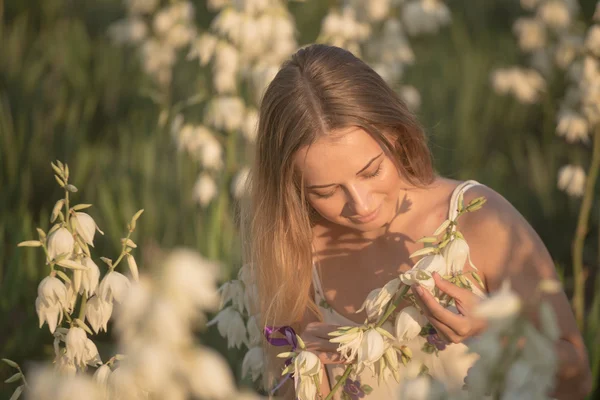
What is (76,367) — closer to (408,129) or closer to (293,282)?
(293,282)

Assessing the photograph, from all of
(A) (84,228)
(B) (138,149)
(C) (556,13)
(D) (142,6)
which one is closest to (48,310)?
(A) (84,228)

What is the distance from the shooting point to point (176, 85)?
4.66m

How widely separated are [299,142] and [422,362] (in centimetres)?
52

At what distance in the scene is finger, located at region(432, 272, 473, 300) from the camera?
1263 mm

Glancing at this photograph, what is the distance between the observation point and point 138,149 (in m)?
3.67

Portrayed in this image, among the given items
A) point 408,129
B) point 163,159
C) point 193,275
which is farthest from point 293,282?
point 163,159

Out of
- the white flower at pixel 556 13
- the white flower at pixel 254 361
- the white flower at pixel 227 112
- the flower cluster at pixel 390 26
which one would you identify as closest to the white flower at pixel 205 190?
the white flower at pixel 227 112

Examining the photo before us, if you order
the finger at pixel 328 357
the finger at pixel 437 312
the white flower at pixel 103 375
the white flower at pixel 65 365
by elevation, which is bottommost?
the finger at pixel 328 357

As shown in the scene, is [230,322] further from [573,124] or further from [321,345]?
[573,124]

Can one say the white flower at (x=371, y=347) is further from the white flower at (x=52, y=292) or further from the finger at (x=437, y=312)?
the white flower at (x=52, y=292)

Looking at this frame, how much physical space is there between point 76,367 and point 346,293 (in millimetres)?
865

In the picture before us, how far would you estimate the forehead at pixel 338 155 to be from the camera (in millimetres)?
1664

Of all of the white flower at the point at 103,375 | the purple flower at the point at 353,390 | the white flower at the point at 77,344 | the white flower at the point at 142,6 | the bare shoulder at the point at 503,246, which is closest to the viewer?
the white flower at the point at 103,375

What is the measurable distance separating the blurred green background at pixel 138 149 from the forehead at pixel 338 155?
0.79 m
